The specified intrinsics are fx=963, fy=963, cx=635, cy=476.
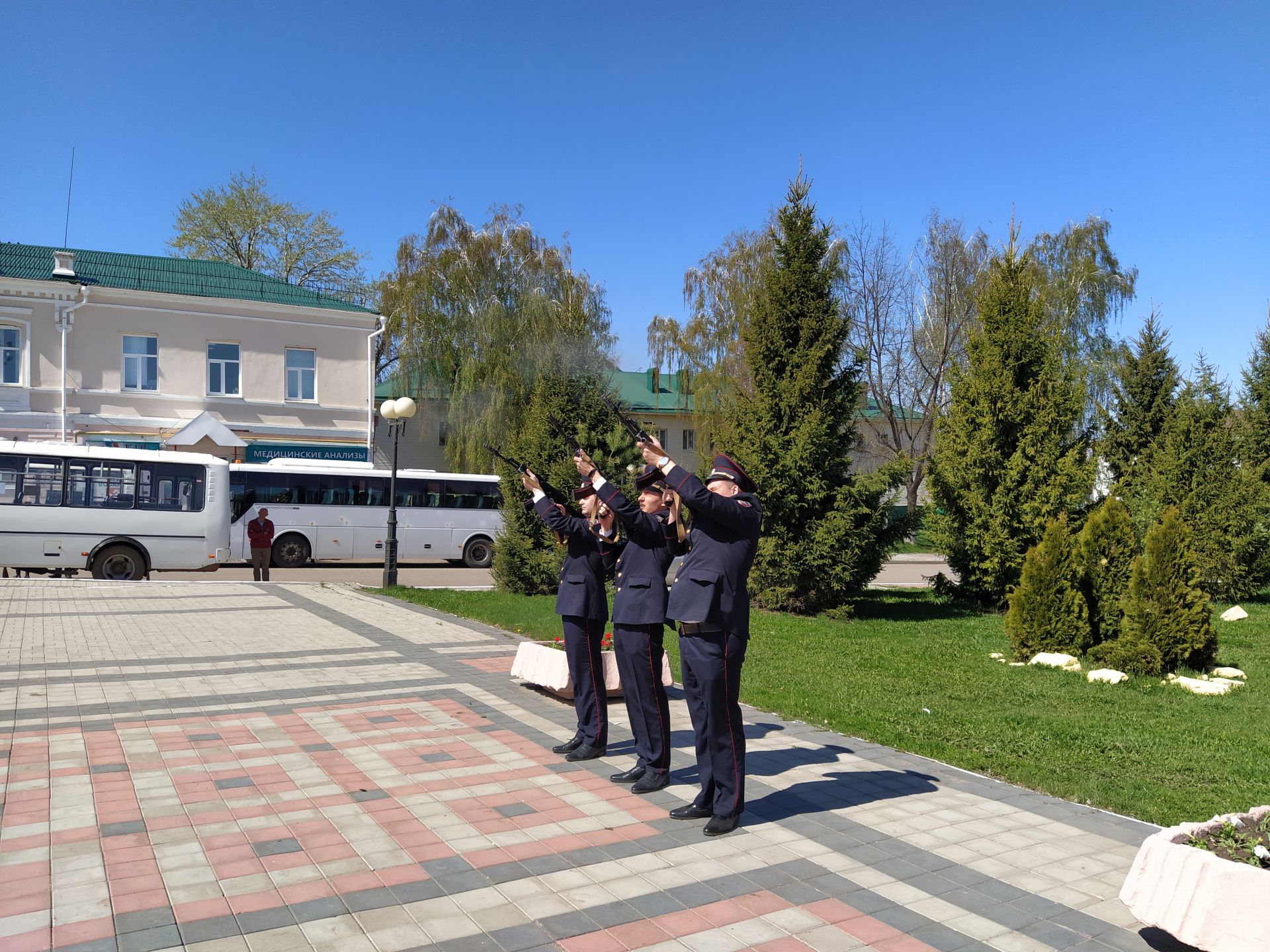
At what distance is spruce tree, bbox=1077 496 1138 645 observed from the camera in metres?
10.6

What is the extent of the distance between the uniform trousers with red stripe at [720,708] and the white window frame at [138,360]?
89.1ft

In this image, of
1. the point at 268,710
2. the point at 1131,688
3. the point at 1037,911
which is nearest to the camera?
the point at 1037,911

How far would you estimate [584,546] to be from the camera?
6.44 metres

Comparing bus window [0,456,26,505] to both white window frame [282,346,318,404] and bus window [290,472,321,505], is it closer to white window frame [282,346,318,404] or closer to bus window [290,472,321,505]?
bus window [290,472,321,505]

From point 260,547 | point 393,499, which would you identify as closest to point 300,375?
point 260,547

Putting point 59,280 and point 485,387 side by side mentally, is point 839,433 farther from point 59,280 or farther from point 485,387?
point 59,280

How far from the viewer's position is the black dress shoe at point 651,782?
5562mm

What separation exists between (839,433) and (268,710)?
965 cm

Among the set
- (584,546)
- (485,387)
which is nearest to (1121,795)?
(584,546)

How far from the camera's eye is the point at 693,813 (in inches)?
201

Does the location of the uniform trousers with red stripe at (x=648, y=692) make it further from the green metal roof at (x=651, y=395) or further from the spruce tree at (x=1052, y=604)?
the green metal roof at (x=651, y=395)

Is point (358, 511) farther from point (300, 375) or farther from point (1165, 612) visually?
point (1165, 612)

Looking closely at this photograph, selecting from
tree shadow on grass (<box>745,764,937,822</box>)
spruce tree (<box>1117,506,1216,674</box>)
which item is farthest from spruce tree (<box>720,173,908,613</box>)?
tree shadow on grass (<box>745,764,937,822</box>)

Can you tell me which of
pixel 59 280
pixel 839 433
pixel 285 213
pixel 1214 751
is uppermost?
pixel 285 213
